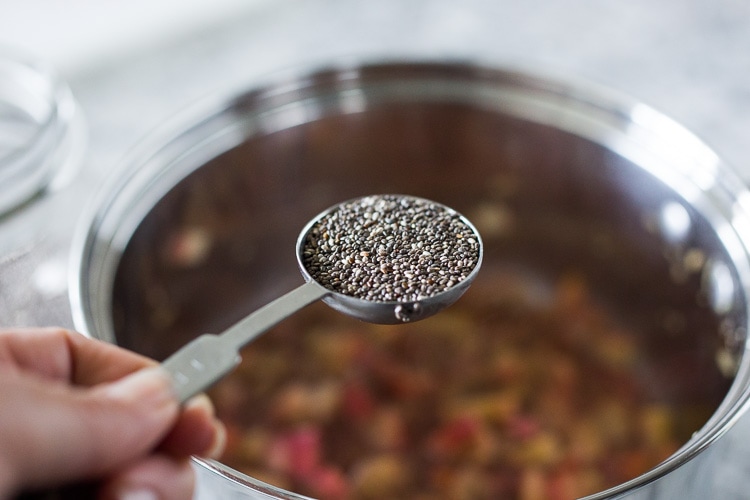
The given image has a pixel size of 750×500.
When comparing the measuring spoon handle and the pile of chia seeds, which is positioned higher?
the pile of chia seeds

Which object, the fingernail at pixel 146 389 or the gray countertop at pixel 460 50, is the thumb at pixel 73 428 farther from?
the gray countertop at pixel 460 50

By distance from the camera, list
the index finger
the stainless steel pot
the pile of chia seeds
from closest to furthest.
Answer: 1. the index finger
2. the pile of chia seeds
3. the stainless steel pot

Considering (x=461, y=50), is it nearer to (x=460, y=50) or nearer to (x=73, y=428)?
(x=460, y=50)

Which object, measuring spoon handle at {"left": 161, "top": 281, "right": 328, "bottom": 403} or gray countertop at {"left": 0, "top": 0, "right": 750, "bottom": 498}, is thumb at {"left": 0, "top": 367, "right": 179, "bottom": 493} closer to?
measuring spoon handle at {"left": 161, "top": 281, "right": 328, "bottom": 403}

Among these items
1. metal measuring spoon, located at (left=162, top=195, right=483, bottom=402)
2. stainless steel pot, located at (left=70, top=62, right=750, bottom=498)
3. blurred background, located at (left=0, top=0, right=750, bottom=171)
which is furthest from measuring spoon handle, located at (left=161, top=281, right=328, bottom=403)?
blurred background, located at (left=0, top=0, right=750, bottom=171)

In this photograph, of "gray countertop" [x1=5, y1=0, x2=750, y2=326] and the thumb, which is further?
"gray countertop" [x1=5, y1=0, x2=750, y2=326]

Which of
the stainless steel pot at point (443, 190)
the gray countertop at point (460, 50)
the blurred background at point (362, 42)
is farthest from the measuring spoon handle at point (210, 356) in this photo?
the blurred background at point (362, 42)

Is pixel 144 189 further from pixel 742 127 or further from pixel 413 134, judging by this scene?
pixel 742 127

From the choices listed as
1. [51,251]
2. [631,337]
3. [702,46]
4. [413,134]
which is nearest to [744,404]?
[631,337]

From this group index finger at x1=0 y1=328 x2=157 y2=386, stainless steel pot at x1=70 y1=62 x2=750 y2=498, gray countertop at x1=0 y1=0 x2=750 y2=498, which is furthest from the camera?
gray countertop at x1=0 y1=0 x2=750 y2=498
